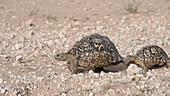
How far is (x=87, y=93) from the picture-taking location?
17.8 feet

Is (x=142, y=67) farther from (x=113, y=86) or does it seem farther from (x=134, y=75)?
(x=113, y=86)

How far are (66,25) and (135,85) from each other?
5.48m

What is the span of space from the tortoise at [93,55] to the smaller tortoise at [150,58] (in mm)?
310

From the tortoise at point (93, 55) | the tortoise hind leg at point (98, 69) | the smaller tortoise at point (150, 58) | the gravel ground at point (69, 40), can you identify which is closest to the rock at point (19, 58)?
the gravel ground at point (69, 40)

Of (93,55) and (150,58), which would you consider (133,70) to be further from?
(150,58)

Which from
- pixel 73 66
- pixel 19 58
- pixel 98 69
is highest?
pixel 73 66

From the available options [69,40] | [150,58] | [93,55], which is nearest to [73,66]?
[93,55]

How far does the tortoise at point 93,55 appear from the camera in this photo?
6445 mm

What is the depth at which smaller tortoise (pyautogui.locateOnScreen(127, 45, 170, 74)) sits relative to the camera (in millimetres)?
6758

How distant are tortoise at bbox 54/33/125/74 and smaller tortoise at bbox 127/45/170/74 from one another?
31 centimetres

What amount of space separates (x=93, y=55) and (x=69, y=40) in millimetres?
2895

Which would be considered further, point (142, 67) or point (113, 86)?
point (142, 67)

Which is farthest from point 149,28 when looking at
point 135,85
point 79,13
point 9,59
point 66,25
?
point 135,85

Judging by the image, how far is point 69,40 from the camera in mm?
9297
